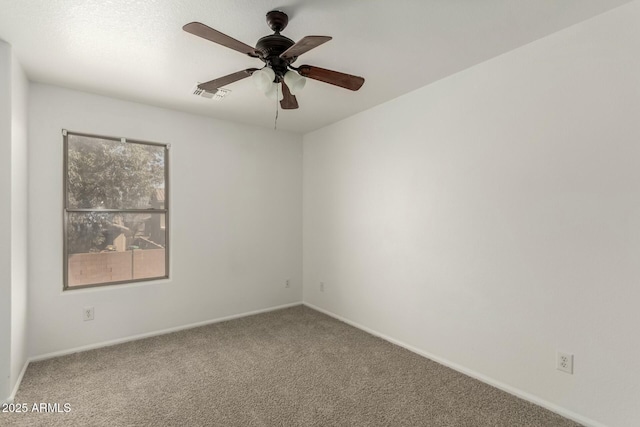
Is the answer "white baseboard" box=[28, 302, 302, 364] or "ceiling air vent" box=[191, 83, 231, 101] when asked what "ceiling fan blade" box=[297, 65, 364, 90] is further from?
"white baseboard" box=[28, 302, 302, 364]

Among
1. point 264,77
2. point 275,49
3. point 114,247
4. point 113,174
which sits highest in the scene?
point 275,49

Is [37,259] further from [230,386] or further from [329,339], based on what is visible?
[329,339]

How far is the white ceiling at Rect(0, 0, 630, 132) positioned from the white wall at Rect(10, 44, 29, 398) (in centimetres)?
26

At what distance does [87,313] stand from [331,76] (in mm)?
3173

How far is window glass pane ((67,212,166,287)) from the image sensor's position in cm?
318

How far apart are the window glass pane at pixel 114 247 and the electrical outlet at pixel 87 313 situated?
0.82 ft

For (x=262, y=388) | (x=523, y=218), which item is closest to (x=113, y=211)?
(x=262, y=388)

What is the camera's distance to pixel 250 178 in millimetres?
A: 4273

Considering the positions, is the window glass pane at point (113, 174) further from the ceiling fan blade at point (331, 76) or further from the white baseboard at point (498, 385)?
the white baseboard at point (498, 385)

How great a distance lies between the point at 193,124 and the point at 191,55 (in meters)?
1.49

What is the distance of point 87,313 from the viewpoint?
3.17m

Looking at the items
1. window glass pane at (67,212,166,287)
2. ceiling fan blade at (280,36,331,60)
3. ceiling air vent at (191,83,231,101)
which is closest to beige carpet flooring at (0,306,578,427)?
window glass pane at (67,212,166,287)

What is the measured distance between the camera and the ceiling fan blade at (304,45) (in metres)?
1.60

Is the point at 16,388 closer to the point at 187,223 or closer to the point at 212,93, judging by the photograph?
the point at 187,223
